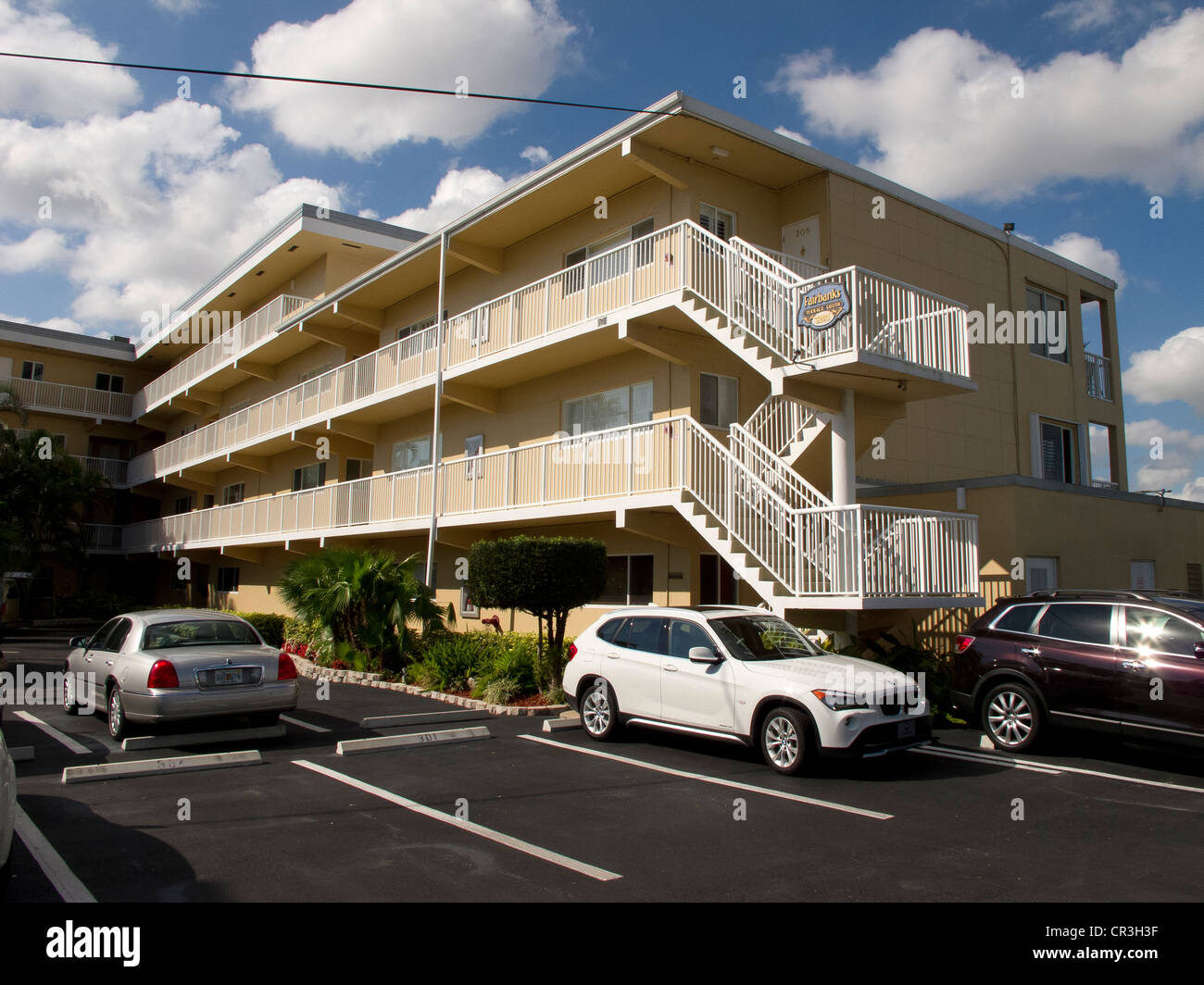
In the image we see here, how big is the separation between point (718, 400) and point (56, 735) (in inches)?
420

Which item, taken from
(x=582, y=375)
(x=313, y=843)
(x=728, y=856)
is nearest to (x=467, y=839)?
(x=313, y=843)

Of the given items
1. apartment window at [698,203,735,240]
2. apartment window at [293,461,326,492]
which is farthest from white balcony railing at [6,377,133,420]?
apartment window at [698,203,735,240]

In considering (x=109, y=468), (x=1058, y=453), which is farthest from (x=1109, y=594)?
(x=109, y=468)

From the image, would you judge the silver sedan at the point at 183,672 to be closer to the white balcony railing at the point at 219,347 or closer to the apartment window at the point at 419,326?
the apartment window at the point at 419,326

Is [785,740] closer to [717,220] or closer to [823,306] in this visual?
[823,306]

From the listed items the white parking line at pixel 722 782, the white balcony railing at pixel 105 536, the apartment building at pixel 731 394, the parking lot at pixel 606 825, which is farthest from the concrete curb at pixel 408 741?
the white balcony railing at pixel 105 536

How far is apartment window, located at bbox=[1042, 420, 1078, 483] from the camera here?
20.2m

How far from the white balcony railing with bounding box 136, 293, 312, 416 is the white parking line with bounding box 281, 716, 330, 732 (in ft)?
56.3

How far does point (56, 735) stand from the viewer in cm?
1080

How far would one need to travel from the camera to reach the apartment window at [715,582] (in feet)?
49.8

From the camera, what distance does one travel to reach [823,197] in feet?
53.5

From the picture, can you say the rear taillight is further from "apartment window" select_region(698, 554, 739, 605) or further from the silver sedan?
"apartment window" select_region(698, 554, 739, 605)

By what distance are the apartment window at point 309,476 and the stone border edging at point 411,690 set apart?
25.1 feet

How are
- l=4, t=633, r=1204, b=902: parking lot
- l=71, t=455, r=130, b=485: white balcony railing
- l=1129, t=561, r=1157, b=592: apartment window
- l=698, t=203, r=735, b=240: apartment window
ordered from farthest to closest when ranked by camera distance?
l=71, t=455, r=130, b=485: white balcony railing
l=698, t=203, r=735, b=240: apartment window
l=1129, t=561, r=1157, b=592: apartment window
l=4, t=633, r=1204, b=902: parking lot
